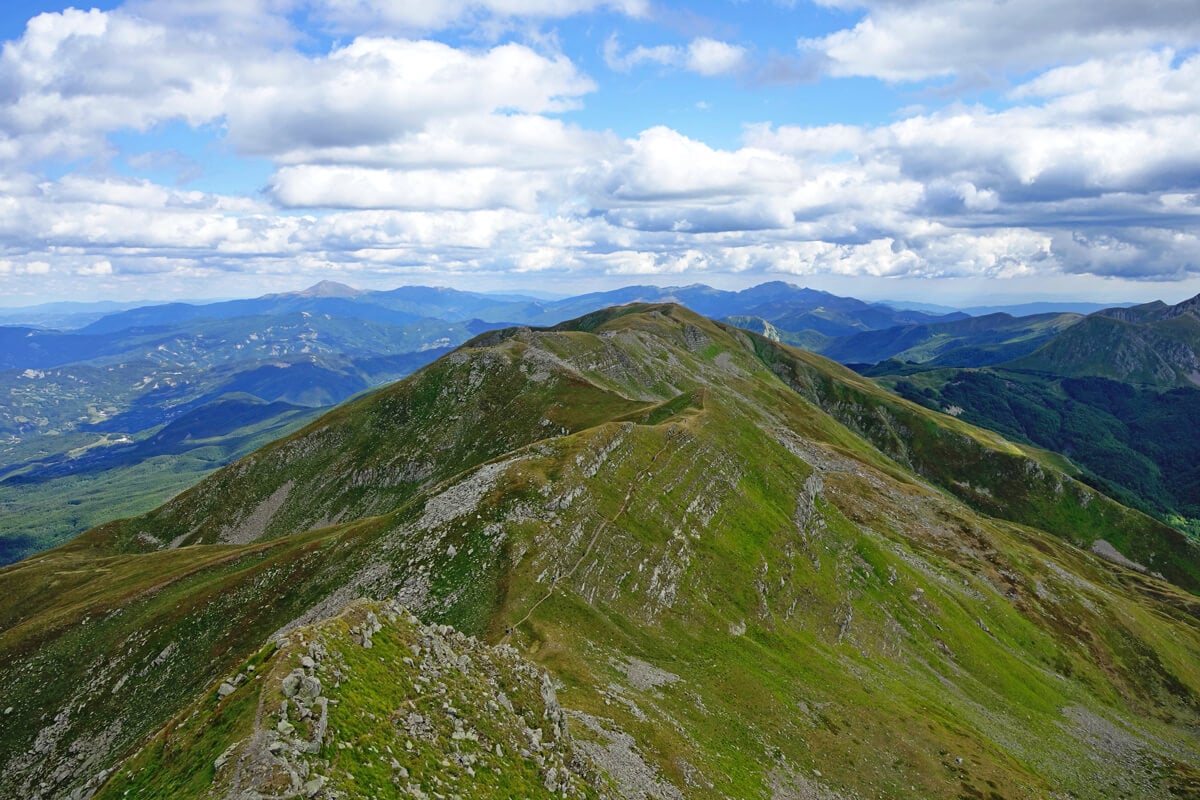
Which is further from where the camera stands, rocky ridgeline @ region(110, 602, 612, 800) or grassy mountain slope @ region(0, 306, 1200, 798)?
grassy mountain slope @ region(0, 306, 1200, 798)

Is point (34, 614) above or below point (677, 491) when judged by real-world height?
below

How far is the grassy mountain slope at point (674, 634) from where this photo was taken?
52.5 metres

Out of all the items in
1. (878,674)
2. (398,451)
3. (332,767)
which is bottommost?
(878,674)

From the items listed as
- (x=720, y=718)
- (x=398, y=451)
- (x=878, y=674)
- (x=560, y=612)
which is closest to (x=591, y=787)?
(x=720, y=718)

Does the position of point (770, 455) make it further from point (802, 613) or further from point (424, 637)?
point (424, 637)

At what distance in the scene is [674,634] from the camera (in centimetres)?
7400

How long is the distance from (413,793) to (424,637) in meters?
14.6

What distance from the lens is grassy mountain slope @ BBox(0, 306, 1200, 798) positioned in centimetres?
5250

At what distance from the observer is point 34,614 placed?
111 m

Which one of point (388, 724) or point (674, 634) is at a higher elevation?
point (388, 724)

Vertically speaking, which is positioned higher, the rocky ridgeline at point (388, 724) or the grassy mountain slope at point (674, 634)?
the rocky ridgeline at point (388, 724)

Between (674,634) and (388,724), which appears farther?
(674,634)

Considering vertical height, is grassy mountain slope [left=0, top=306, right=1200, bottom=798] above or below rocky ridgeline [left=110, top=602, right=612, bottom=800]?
below

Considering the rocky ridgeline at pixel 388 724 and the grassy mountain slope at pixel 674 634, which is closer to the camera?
the rocky ridgeline at pixel 388 724
